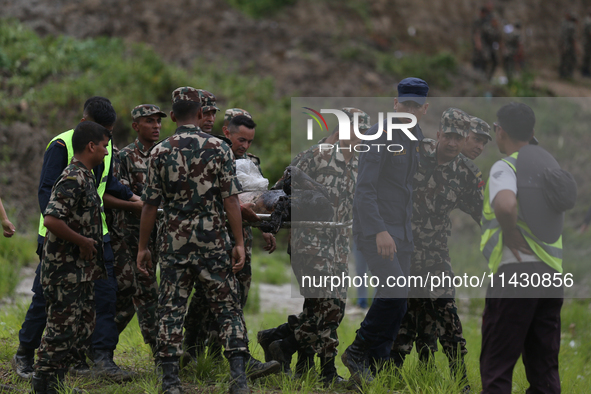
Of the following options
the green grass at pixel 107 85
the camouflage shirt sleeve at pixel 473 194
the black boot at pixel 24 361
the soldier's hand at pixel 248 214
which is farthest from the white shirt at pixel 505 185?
the green grass at pixel 107 85

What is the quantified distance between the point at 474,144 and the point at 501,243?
145cm

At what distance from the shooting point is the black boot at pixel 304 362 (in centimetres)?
456

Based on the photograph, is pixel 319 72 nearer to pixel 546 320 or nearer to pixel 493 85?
pixel 493 85

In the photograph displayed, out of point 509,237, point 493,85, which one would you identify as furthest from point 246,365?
point 493,85

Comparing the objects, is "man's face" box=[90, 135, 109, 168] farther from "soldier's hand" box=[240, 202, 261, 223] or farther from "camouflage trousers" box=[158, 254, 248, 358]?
"soldier's hand" box=[240, 202, 261, 223]

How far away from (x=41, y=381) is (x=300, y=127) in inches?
434

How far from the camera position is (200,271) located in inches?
150

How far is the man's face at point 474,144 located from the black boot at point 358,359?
5.37ft

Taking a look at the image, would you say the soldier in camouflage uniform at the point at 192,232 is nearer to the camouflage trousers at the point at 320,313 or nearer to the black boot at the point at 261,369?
the black boot at the point at 261,369

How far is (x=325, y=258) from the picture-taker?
4453 mm

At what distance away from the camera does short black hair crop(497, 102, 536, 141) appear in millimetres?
3455

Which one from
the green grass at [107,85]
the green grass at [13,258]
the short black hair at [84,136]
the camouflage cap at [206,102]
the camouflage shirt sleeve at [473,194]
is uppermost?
the green grass at [107,85]

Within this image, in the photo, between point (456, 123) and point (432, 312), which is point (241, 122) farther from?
point (432, 312)

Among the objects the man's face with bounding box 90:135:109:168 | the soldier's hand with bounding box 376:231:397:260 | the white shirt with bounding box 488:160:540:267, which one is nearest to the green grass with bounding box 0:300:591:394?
the soldier's hand with bounding box 376:231:397:260
